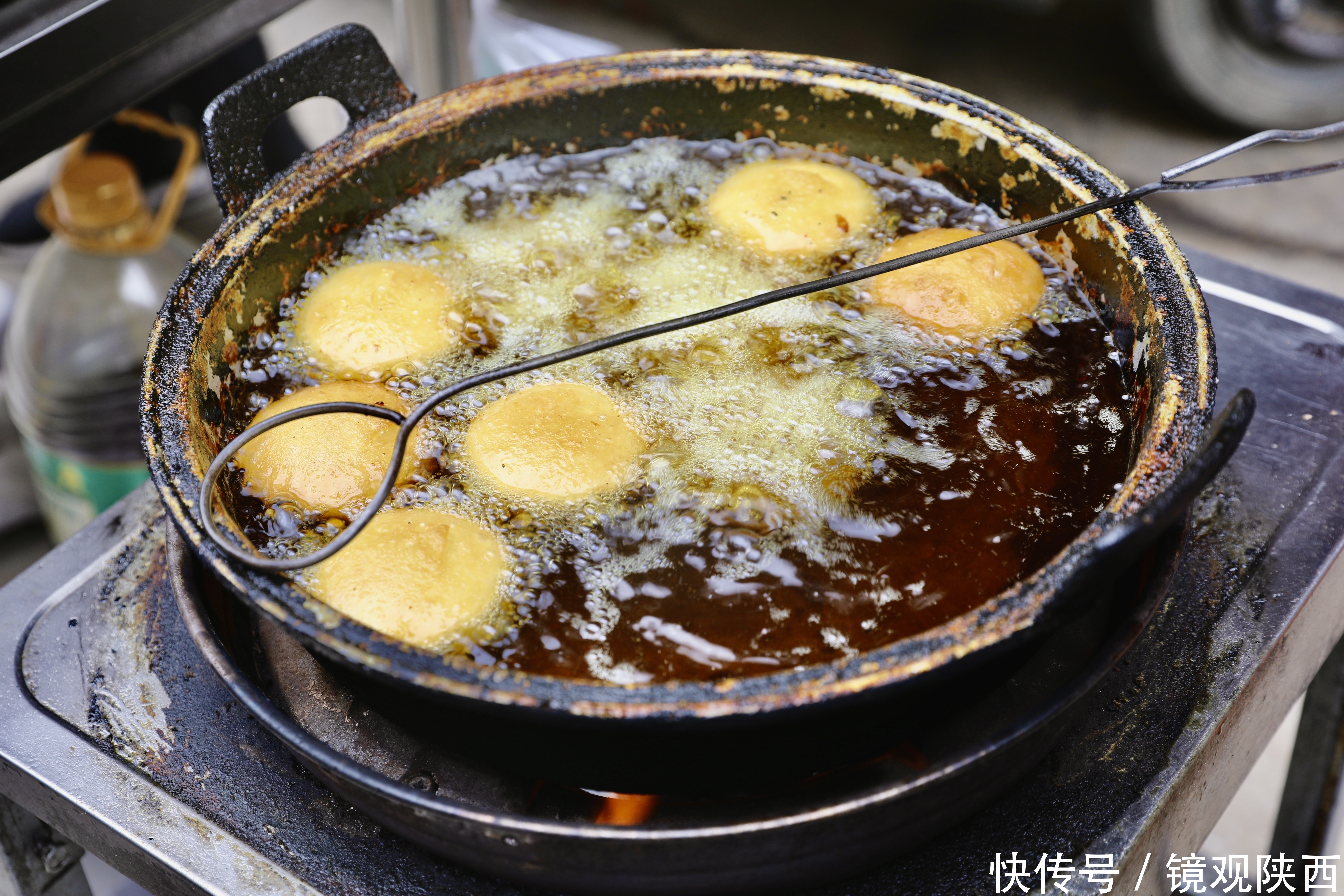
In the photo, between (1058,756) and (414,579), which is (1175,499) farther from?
(414,579)

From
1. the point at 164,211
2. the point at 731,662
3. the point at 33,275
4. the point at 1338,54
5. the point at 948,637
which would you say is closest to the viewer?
the point at 948,637

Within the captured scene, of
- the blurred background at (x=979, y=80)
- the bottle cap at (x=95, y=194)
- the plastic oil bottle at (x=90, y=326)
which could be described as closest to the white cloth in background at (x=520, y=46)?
the blurred background at (x=979, y=80)

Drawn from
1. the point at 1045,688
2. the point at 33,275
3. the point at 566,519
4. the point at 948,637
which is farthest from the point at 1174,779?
the point at 33,275

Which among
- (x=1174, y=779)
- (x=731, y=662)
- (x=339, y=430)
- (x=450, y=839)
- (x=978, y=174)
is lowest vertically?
(x=1174, y=779)

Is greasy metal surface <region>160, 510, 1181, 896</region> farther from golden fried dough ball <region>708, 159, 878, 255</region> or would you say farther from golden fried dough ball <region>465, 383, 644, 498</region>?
golden fried dough ball <region>708, 159, 878, 255</region>

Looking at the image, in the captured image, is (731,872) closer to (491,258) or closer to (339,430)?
(339,430)

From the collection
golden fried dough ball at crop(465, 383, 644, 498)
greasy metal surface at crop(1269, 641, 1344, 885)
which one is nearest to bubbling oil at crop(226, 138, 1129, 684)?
golden fried dough ball at crop(465, 383, 644, 498)
